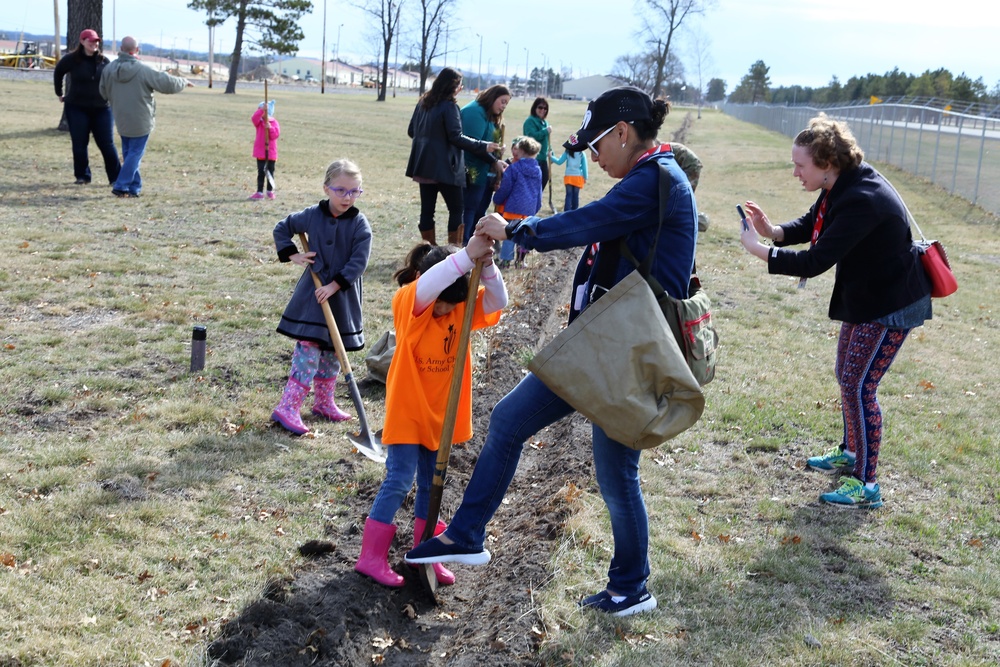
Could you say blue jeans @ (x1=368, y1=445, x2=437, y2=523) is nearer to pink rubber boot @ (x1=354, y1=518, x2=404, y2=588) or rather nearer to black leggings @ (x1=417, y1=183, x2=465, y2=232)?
pink rubber boot @ (x1=354, y1=518, x2=404, y2=588)

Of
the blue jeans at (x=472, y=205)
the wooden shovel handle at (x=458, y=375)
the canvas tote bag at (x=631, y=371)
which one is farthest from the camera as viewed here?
the blue jeans at (x=472, y=205)

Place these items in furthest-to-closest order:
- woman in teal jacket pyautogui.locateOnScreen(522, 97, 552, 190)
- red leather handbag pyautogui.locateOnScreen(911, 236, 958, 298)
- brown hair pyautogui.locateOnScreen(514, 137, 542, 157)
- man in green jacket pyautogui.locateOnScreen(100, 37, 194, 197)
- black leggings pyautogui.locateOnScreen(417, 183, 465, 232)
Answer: man in green jacket pyautogui.locateOnScreen(100, 37, 194, 197) < woman in teal jacket pyautogui.locateOnScreen(522, 97, 552, 190) < brown hair pyautogui.locateOnScreen(514, 137, 542, 157) < black leggings pyautogui.locateOnScreen(417, 183, 465, 232) < red leather handbag pyautogui.locateOnScreen(911, 236, 958, 298)

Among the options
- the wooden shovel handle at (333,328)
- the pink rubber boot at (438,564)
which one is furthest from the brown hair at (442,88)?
the pink rubber boot at (438,564)

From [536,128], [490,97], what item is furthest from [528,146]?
[536,128]

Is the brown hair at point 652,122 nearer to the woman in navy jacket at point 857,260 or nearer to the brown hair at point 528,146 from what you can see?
the woman in navy jacket at point 857,260

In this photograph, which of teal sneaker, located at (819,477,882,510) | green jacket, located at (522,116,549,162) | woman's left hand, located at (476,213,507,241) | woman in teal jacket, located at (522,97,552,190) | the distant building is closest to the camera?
woman's left hand, located at (476,213,507,241)

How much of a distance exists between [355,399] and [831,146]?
3093 mm

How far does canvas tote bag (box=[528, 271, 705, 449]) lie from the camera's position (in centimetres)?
337

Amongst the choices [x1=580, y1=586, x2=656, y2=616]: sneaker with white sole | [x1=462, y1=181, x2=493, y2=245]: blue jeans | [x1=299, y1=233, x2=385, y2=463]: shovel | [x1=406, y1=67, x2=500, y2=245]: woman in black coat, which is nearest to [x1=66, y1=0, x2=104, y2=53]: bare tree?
[x1=462, y1=181, x2=493, y2=245]: blue jeans

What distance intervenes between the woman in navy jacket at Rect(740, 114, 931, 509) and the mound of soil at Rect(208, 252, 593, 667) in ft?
5.23

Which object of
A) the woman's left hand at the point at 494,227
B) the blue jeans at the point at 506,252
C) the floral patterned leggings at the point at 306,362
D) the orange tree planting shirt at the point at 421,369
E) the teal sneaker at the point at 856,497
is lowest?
the teal sneaker at the point at 856,497

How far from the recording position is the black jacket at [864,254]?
468 cm

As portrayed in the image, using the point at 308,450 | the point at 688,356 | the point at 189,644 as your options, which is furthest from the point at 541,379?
the point at 308,450

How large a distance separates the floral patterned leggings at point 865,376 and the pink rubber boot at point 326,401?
313 centimetres
